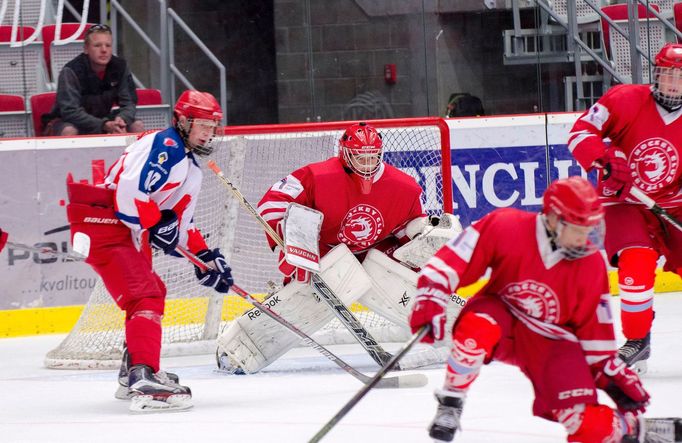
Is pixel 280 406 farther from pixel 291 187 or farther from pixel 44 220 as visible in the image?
pixel 44 220

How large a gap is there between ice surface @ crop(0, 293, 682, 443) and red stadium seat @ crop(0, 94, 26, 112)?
4.93 feet

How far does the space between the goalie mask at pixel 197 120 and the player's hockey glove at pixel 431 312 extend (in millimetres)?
1434

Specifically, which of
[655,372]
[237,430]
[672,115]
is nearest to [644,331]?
[655,372]

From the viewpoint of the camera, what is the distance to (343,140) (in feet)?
15.3

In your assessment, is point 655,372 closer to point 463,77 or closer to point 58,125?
point 463,77

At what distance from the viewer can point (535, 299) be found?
2.87 metres

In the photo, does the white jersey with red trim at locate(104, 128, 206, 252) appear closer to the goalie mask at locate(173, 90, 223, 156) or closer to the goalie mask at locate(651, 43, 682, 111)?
the goalie mask at locate(173, 90, 223, 156)

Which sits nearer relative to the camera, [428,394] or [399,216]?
[428,394]

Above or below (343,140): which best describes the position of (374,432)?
below

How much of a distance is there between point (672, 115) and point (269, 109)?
9.88 feet

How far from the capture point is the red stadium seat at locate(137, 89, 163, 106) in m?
6.62

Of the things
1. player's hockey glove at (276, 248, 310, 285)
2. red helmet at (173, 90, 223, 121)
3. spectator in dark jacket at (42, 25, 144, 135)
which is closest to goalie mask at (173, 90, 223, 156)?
red helmet at (173, 90, 223, 121)

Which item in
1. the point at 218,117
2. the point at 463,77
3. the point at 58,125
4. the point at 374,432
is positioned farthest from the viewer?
the point at 463,77

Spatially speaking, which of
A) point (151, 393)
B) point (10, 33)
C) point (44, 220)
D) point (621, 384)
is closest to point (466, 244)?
point (621, 384)
